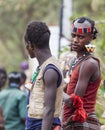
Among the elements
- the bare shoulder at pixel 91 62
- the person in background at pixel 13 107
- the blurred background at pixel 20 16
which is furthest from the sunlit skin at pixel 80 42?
the blurred background at pixel 20 16

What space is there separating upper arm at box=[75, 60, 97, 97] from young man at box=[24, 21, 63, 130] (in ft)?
1.14

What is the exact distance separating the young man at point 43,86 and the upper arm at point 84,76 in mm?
348

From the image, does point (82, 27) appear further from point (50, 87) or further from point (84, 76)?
point (50, 87)

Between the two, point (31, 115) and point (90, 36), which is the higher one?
point (90, 36)

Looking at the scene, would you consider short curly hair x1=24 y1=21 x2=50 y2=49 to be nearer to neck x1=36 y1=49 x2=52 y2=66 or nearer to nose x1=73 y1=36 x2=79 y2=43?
neck x1=36 y1=49 x2=52 y2=66

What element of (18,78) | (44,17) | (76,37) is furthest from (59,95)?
(44,17)

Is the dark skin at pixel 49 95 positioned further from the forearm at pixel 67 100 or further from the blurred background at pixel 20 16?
the blurred background at pixel 20 16

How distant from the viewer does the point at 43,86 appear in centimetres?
639

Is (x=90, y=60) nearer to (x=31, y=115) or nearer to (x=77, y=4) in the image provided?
(x=31, y=115)

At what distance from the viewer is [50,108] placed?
6309mm

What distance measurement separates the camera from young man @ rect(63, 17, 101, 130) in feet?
22.0

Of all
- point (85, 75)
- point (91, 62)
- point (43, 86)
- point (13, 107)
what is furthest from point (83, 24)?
point (13, 107)

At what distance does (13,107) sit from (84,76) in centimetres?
332

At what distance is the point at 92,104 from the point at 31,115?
28.1 inches
